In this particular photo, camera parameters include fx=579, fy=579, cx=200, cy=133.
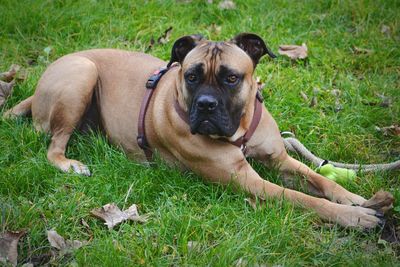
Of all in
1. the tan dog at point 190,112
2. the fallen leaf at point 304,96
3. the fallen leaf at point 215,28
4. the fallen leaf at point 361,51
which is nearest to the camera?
the tan dog at point 190,112

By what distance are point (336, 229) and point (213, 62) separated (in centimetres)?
124

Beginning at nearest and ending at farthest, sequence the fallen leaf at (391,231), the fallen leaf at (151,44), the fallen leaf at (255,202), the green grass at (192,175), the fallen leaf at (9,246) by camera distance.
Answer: the fallen leaf at (9,246) → the green grass at (192,175) → the fallen leaf at (391,231) → the fallen leaf at (255,202) → the fallen leaf at (151,44)

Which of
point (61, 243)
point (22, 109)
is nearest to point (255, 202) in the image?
point (61, 243)

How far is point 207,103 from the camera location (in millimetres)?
3467

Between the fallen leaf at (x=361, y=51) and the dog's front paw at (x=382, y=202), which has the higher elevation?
the dog's front paw at (x=382, y=202)

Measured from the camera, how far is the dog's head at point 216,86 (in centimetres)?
352

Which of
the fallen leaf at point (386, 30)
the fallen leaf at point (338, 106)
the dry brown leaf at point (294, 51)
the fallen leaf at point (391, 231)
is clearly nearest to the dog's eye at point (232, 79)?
the fallen leaf at point (391, 231)

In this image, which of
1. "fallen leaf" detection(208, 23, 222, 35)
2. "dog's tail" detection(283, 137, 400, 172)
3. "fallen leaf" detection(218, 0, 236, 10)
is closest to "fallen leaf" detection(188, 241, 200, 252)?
"dog's tail" detection(283, 137, 400, 172)

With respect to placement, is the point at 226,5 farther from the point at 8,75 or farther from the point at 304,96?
the point at 8,75

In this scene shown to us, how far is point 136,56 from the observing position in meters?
4.50

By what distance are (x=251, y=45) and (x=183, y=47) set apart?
46 cm

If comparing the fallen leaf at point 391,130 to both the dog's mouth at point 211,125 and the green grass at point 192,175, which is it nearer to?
the green grass at point 192,175

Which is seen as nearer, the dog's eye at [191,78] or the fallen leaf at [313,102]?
the dog's eye at [191,78]

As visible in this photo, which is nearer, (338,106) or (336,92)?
(338,106)
